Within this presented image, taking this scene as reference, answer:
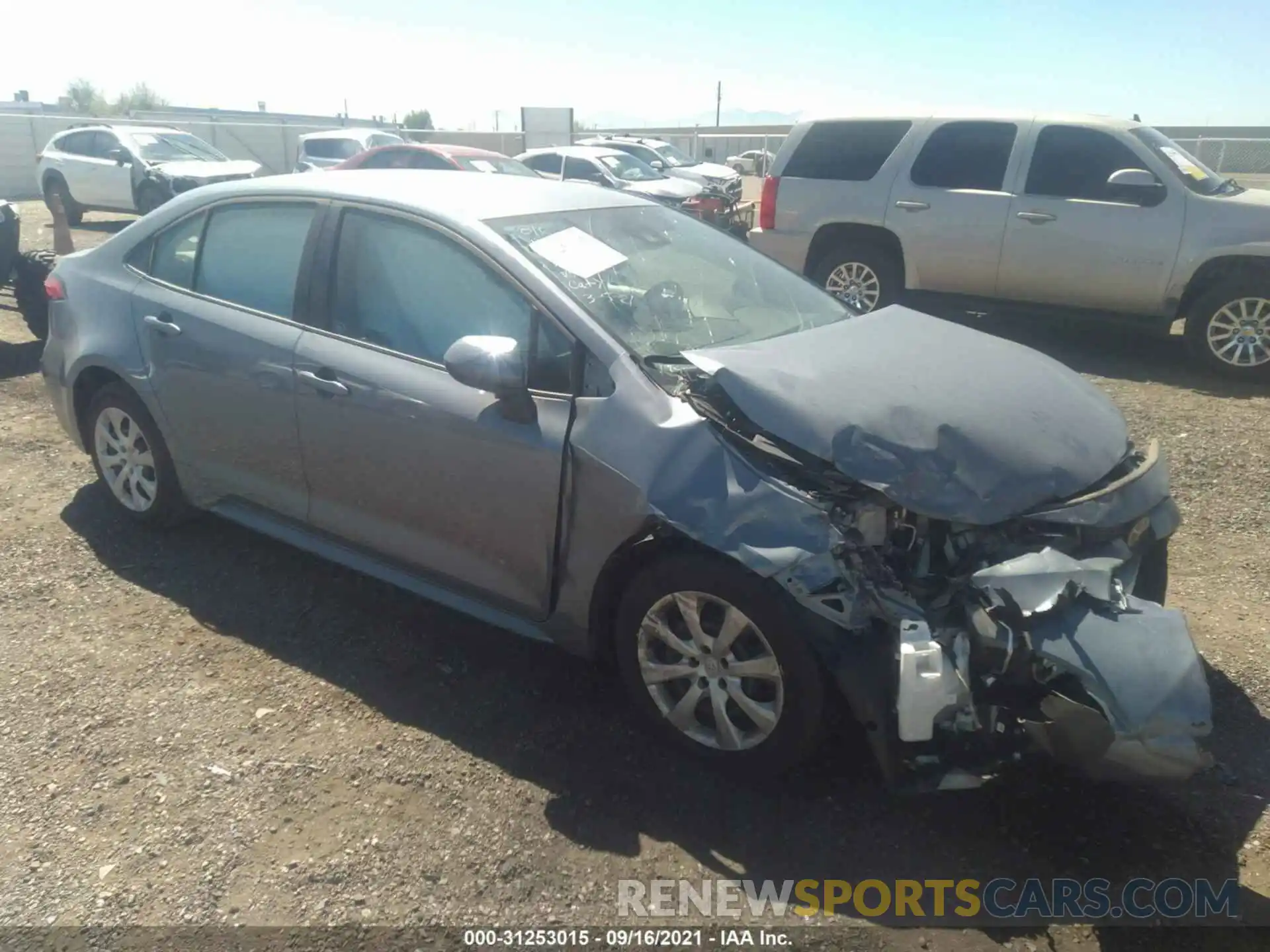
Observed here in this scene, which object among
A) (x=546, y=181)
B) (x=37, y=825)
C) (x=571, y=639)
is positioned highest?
(x=546, y=181)

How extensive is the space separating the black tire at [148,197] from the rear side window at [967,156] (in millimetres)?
13013

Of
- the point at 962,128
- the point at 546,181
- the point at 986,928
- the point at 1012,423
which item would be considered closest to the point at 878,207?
the point at 962,128

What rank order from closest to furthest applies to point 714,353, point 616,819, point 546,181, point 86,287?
point 616,819, point 714,353, point 546,181, point 86,287

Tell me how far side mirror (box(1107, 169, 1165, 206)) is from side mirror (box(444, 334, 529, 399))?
6.35 metres

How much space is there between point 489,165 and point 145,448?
11.5 meters

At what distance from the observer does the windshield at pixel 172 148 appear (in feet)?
54.9

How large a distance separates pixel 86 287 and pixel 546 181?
7.47 feet

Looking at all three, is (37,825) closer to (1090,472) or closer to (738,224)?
(1090,472)

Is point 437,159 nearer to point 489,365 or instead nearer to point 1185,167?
point 1185,167

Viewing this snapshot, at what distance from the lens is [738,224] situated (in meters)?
16.7

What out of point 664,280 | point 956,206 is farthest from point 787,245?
point 664,280

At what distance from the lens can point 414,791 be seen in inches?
117

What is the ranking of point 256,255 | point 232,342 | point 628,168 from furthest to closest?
point 628,168
point 256,255
point 232,342

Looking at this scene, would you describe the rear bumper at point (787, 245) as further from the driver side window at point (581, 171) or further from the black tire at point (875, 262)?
the driver side window at point (581, 171)
